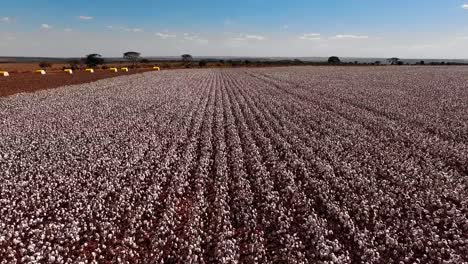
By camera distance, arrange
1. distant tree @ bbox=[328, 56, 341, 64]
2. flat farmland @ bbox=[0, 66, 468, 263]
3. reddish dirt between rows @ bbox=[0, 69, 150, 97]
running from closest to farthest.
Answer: flat farmland @ bbox=[0, 66, 468, 263]
reddish dirt between rows @ bbox=[0, 69, 150, 97]
distant tree @ bbox=[328, 56, 341, 64]

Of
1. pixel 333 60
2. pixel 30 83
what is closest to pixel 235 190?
Answer: pixel 30 83

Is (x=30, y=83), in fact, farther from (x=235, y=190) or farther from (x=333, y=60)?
(x=333, y=60)

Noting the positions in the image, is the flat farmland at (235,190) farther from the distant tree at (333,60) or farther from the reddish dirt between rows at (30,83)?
the distant tree at (333,60)

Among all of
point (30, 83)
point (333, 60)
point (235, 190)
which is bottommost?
point (333, 60)

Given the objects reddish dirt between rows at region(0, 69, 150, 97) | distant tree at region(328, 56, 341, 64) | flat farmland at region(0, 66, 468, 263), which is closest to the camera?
flat farmland at region(0, 66, 468, 263)

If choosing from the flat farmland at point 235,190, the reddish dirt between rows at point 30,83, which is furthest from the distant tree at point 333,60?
the flat farmland at point 235,190

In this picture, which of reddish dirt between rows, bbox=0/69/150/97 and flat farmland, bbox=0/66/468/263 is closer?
flat farmland, bbox=0/66/468/263

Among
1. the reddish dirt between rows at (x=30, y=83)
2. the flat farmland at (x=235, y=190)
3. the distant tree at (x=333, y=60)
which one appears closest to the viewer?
the flat farmland at (x=235, y=190)

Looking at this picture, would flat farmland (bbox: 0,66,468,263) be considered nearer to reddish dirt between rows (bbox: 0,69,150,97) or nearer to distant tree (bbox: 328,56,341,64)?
reddish dirt between rows (bbox: 0,69,150,97)

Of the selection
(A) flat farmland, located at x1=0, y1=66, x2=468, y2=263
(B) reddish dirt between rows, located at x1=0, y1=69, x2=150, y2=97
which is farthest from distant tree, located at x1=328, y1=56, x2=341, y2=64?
(A) flat farmland, located at x1=0, y1=66, x2=468, y2=263
